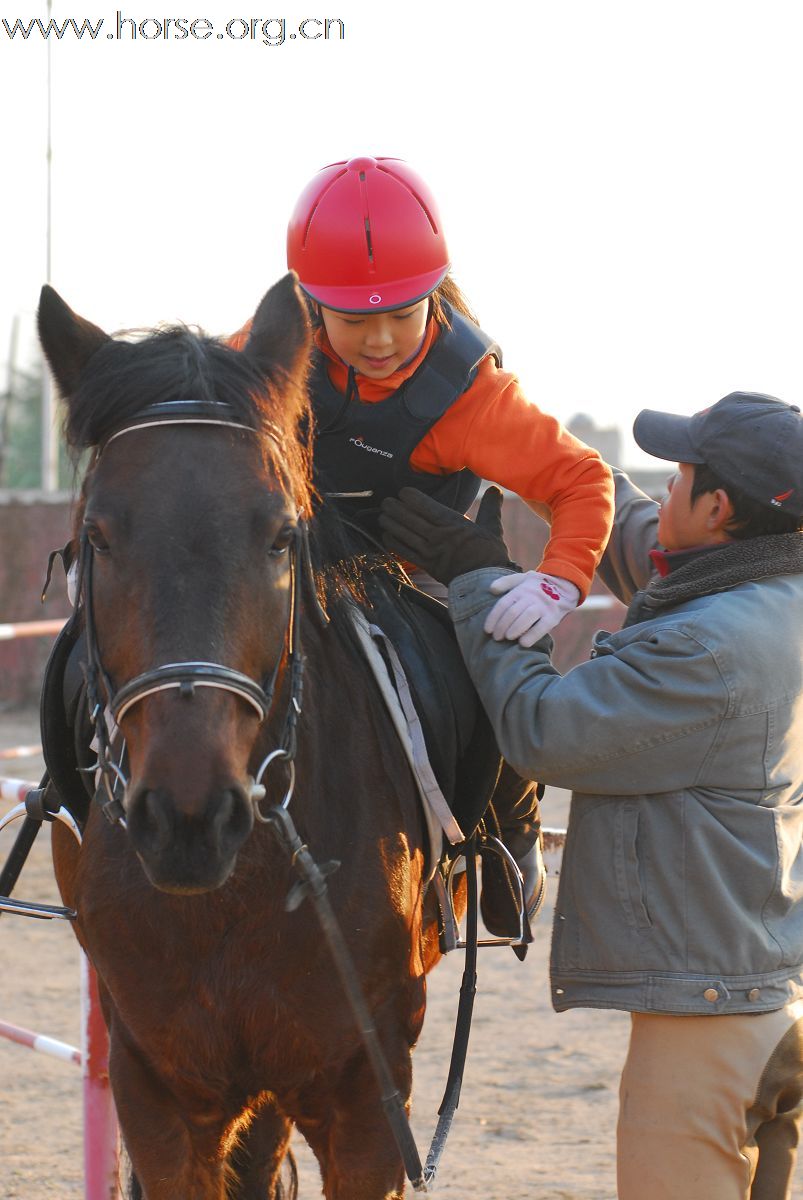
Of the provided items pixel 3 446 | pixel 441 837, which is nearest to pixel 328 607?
pixel 441 837

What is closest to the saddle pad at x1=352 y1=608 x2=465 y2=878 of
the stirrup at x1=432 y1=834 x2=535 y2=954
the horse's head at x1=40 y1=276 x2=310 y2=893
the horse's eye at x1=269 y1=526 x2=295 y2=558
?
the stirrup at x1=432 y1=834 x2=535 y2=954

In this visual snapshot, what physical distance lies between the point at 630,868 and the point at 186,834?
0.91m

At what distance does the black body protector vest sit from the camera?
2795mm

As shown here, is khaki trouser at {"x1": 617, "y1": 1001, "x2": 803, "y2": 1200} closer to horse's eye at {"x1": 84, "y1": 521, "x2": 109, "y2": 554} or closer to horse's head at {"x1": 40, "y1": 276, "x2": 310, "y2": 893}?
horse's head at {"x1": 40, "y1": 276, "x2": 310, "y2": 893}

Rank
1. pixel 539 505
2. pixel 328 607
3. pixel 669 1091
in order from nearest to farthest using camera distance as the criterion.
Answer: pixel 669 1091, pixel 328 607, pixel 539 505

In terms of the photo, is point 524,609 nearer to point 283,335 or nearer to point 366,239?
point 283,335

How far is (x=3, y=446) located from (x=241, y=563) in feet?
79.4

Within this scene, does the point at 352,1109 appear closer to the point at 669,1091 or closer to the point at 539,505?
the point at 669,1091

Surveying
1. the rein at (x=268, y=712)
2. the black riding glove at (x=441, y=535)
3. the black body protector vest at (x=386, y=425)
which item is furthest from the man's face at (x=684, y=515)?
the rein at (x=268, y=712)

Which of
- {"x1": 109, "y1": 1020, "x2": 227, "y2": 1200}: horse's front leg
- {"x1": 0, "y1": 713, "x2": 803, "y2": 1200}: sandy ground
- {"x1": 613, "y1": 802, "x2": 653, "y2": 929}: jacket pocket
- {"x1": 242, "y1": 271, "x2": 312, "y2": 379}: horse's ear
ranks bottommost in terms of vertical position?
{"x1": 0, "y1": 713, "x2": 803, "y2": 1200}: sandy ground

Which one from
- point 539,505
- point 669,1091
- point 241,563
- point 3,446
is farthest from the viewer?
point 3,446

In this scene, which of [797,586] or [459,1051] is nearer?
[797,586]

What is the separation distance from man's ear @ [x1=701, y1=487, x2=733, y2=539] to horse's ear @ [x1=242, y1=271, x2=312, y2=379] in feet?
2.60

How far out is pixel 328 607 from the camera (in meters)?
2.66
